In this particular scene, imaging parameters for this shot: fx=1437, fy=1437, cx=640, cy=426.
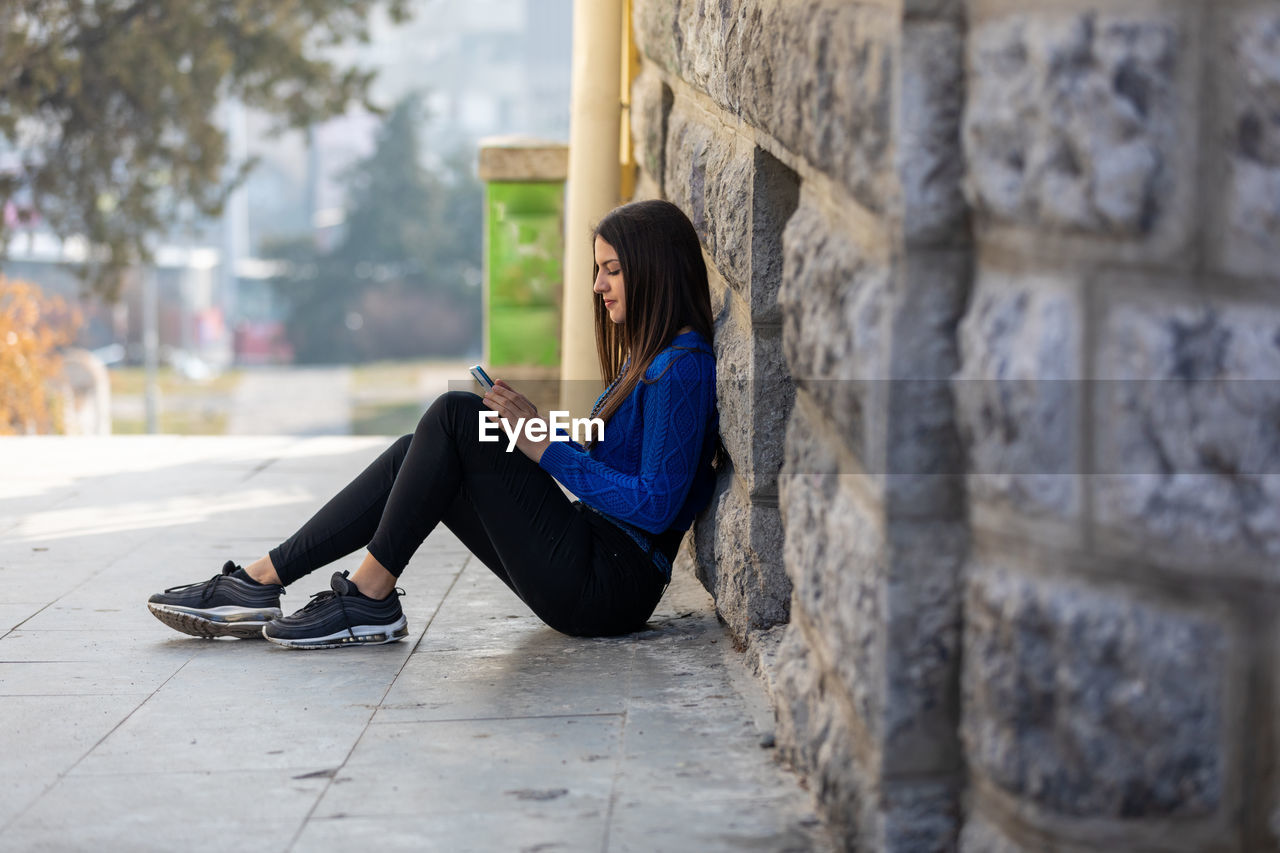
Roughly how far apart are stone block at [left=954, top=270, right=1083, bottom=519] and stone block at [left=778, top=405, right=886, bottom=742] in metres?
0.22

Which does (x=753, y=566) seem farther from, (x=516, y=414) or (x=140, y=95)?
(x=140, y=95)

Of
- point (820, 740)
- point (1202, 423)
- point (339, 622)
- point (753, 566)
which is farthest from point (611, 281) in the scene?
point (1202, 423)

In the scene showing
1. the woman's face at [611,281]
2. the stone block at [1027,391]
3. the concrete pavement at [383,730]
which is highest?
the woman's face at [611,281]

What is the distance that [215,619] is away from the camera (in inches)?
134

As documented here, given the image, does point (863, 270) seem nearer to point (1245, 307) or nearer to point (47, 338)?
point (1245, 307)

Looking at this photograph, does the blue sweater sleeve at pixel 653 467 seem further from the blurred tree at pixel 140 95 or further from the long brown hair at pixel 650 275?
the blurred tree at pixel 140 95

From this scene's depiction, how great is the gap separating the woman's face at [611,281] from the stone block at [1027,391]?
1.59 meters

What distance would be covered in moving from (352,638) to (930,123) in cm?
207

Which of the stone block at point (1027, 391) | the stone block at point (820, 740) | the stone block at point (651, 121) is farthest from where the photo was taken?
the stone block at point (651, 121)

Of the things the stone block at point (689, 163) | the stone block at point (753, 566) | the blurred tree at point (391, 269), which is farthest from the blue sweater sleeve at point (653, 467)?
the blurred tree at point (391, 269)

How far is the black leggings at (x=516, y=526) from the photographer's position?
322 centimetres

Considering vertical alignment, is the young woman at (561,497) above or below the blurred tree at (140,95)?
below

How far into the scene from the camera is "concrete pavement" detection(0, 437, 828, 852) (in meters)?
2.30

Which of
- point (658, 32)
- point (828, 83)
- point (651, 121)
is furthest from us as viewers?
point (651, 121)
